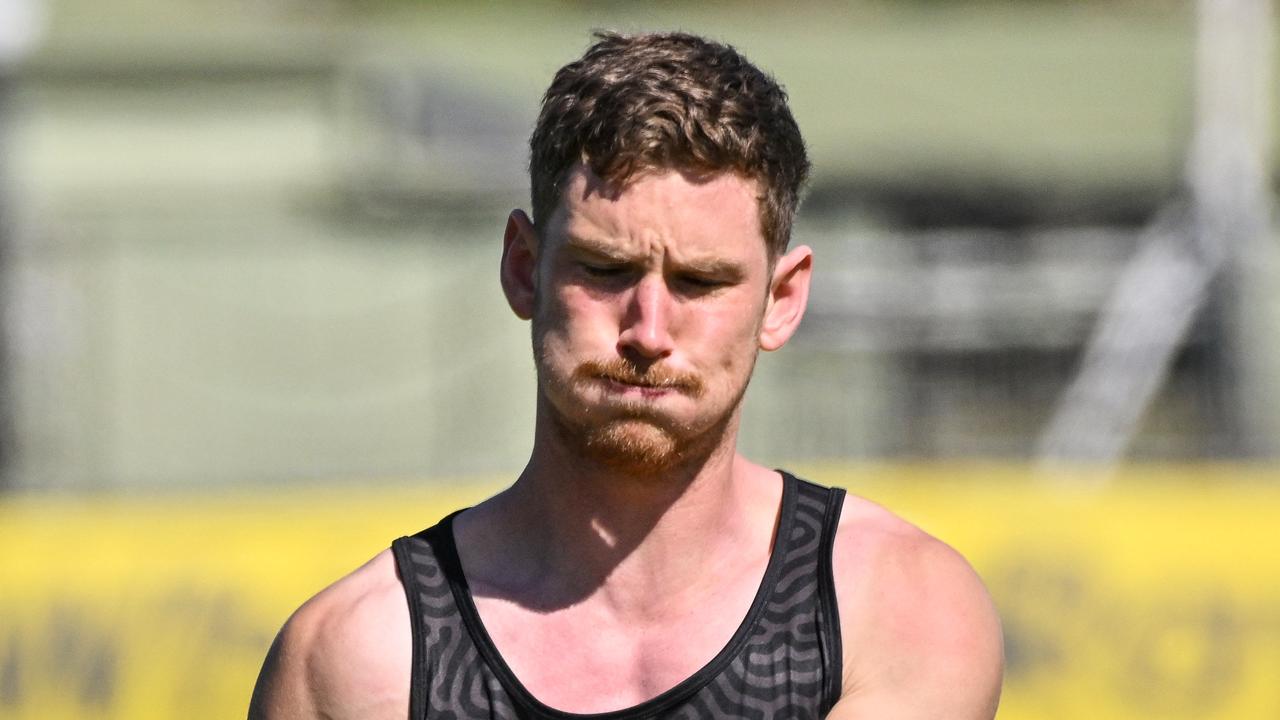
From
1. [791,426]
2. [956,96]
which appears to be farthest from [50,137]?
[956,96]

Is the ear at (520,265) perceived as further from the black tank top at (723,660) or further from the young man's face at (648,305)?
the black tank top at (723,660)

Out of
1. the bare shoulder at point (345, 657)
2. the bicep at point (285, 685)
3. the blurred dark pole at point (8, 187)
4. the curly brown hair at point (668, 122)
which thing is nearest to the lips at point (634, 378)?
the curly brown hair at point (668, 122)

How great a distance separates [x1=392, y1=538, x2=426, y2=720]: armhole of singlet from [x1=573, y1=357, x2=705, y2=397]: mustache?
1.28 feet

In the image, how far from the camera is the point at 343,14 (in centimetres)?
1597

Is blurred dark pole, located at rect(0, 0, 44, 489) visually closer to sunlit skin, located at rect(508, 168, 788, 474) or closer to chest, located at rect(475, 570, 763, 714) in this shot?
chest, located at rect(475, 570, 763, 714)

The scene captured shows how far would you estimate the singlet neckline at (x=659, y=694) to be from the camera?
7.61ft

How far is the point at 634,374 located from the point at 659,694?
422mm

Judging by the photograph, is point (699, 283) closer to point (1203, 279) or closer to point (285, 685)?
point (285, 685)

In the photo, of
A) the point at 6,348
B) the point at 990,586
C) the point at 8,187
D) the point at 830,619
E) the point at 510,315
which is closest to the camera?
the point at 830,619

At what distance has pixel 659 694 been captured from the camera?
7.68ft

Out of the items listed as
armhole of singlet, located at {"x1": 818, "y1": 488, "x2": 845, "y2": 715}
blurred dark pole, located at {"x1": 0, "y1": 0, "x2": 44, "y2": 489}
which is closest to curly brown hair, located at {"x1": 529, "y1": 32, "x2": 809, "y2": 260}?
armhole of singlet, located at {"x1": 818, "y1": 488, "x2": 845, "y2": 715}

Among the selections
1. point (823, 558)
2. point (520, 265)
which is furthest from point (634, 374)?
point (823, 558)

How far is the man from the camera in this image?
2.29 m

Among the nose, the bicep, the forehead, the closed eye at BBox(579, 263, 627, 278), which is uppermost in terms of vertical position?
the forehead
